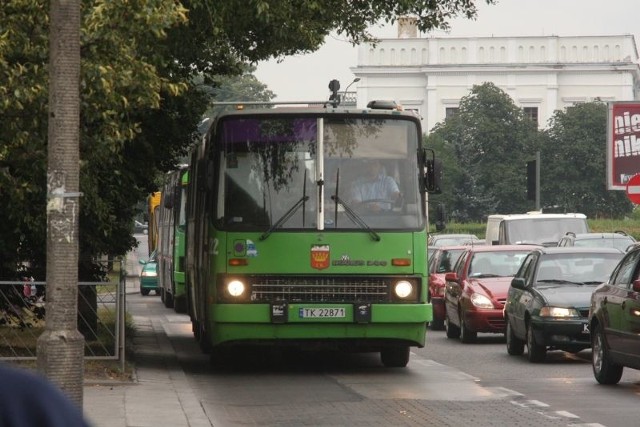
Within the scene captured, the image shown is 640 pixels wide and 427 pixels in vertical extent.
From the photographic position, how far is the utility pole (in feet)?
29.7

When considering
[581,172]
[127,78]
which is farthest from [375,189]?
[581,172]

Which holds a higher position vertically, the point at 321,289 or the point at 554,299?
the point at 321,289

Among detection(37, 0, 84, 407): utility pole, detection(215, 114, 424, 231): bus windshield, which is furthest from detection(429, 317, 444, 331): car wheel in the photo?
detection(37, 0, 84, 407): utility pole

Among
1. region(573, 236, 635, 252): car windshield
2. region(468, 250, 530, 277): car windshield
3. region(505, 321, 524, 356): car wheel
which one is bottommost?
region(505, 321, 524, 356): car wheel

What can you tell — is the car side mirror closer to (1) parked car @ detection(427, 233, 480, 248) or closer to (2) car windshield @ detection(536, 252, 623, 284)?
(2) car windshield @ detection(536, 252, 623, 284)

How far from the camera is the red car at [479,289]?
23656 mm

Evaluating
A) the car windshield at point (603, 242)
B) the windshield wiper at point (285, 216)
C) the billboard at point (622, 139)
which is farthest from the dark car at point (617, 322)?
the billboard at point (622, 139)

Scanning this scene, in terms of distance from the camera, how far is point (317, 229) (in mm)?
16656

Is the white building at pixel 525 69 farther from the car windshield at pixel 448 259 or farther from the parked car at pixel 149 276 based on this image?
the car windshield at pixel 448 259

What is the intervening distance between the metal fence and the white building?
355 ft

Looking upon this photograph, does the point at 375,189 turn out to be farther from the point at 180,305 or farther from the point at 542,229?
the point at 542,229

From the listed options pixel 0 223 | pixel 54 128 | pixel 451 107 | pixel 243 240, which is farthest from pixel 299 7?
pixel 451 107

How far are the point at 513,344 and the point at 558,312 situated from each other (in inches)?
92.1

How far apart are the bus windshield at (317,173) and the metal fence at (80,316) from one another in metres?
1.57
